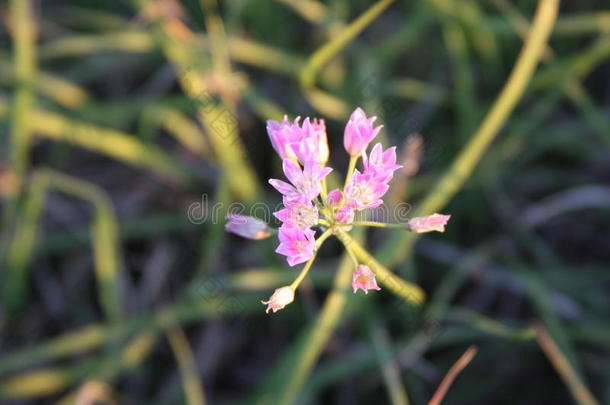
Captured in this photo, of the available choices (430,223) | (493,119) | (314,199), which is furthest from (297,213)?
(493,119)

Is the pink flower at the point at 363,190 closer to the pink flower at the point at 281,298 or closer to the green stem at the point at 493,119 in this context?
the pink flower at the point at 281,298

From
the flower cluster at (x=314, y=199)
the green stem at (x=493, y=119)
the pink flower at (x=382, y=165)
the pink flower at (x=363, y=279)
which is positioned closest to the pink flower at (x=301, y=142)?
the flower cluster at (x=314, y=199)

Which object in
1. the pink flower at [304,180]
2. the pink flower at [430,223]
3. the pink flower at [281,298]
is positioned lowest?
the pink flower at [281,298]

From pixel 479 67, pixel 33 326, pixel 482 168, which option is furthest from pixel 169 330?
pixel 479 67

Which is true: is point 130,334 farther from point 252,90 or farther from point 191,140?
point 252,90

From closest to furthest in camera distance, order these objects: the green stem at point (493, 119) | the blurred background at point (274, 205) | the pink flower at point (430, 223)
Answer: the pink flower at point (430, 223) < the green stem at point (493, 119) < the blurred background at point (274, 205)

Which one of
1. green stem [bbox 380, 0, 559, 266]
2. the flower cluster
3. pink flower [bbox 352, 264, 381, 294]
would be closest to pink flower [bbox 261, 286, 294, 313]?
the flower cluster
